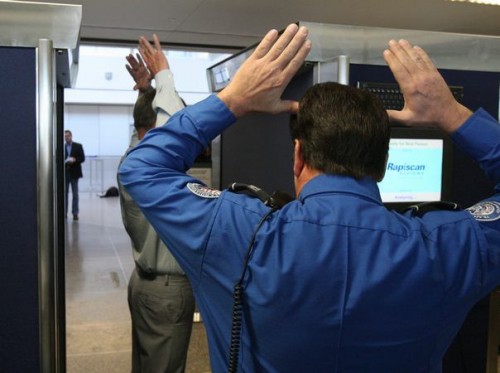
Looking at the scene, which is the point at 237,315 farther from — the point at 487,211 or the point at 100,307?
the point at 100,307

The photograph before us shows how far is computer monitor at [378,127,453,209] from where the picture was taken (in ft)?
7.30

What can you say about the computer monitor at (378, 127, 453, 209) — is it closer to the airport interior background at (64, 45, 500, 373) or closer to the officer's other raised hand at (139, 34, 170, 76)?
the airport interior background at (64, 45, 500, 373)

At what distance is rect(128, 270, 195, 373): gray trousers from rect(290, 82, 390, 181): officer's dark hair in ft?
5.30

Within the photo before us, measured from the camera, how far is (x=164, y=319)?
8.45 ft

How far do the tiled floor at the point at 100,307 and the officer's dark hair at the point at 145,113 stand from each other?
1981 mm

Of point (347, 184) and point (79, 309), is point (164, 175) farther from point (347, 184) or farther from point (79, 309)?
point (79, 309)

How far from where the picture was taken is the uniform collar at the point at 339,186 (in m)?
1.07

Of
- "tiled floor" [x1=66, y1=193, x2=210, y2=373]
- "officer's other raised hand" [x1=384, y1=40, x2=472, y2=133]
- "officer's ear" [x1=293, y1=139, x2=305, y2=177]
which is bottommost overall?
"tiled floor" [x1=66, y1=193, x2=210, y2=373]

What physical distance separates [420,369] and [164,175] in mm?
665

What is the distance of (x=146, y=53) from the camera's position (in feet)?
7.73

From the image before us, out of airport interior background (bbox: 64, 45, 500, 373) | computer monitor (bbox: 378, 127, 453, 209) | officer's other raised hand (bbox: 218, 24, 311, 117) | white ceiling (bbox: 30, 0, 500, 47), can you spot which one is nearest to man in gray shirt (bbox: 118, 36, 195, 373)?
computer monitor (bbox: 378, 127, 453, 209)

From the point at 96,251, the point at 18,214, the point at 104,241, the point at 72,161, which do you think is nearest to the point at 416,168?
the point at 18,214

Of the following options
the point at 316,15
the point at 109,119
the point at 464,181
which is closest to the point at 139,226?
the point at 464,181

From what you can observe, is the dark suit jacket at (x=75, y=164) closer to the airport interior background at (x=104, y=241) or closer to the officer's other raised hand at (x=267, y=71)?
the airport interior background at (x=104, y=241)
